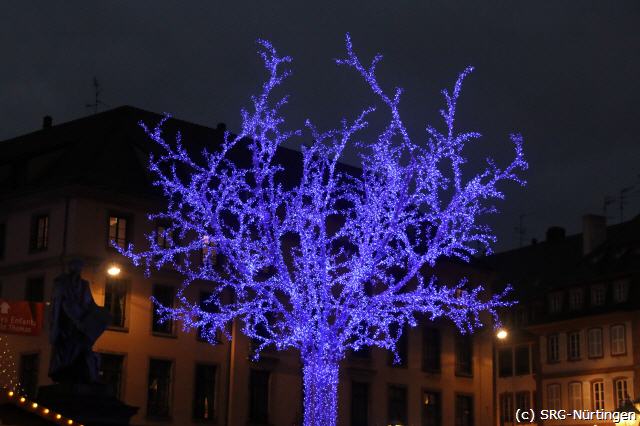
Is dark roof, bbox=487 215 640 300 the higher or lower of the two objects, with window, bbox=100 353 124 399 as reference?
higher

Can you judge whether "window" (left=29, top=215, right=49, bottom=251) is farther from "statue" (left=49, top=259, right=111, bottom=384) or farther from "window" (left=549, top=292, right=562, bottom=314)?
"window" (left=549, top=292, right=562, bottom=314)

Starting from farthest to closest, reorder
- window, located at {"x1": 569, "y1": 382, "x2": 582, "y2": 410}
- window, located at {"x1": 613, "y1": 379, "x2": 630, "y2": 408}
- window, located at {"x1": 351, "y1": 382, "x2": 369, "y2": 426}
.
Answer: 1. window, located at {"x1": 569, "y1": 382, "x2": 582, "y2": 410}
2. window, located at {"x1": 613, "y1": 379, "x2": 630, "y2": 408}
3. window, located at {"x1": 351, "y1": 382, "x2": 369, "y2": 426}

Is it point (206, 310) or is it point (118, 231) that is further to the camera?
point (206, 310)

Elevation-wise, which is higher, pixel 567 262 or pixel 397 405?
pixel 567 262

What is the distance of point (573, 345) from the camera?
63.3 metres

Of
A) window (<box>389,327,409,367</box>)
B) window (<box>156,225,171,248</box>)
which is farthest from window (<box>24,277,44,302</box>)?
window (<box>389,327,409,367</box>)

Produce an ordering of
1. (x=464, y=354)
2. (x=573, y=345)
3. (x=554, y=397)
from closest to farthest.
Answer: (x=464, y=354)
(x=573, y=345)
(x=554, y=397)

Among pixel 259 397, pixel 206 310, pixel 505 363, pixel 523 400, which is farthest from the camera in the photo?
pixel 505 363

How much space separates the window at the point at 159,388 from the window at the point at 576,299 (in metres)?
28.0

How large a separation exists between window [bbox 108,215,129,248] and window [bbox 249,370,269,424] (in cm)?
715

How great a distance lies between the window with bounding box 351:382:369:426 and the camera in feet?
159

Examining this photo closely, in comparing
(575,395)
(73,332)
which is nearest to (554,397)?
(575,395)

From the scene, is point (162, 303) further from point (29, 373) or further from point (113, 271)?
point (29, 373)

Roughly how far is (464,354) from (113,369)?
1883cm
